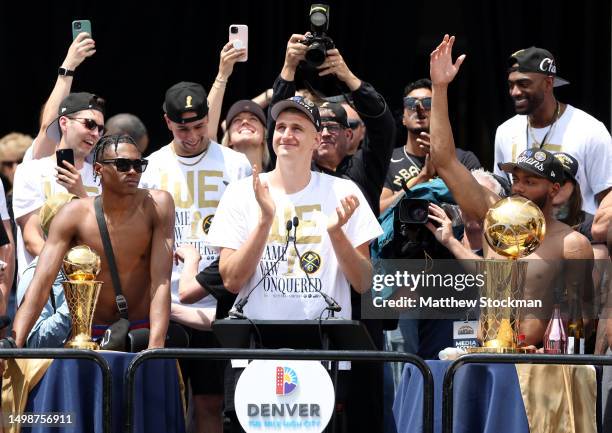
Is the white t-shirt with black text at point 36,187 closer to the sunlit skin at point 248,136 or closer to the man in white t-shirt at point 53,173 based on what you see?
the man in white t-shirt at point 53,173

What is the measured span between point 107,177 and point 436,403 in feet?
6.80

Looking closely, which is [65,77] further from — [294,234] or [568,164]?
[568,164]

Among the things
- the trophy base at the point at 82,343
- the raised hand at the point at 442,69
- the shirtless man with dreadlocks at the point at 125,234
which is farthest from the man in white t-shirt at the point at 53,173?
A: the raised hand at the point at 442,69

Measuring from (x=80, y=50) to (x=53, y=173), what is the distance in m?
0.96

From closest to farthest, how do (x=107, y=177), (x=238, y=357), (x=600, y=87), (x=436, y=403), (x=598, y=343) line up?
(x=238, y=357) < (x=436, y=403) < (x=598, y=343) < (x=107, y=177) < (x=600, y=87)

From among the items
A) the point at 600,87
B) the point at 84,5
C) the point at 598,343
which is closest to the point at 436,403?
the point at 598,343

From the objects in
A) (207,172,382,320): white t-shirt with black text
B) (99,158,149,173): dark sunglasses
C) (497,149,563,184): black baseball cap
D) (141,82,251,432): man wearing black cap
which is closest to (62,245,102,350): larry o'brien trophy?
(99,158,149,173): dark sunglasses

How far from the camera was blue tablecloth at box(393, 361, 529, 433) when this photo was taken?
18.6 feet

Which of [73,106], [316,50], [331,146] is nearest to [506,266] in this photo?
[316,50]

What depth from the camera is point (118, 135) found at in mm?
6883

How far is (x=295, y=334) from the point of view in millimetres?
6008

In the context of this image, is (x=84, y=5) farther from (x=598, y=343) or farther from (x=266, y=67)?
(x=598, y=343)

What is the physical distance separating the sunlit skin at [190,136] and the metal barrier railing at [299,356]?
244 centimetres

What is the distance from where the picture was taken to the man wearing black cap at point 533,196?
6.29m
